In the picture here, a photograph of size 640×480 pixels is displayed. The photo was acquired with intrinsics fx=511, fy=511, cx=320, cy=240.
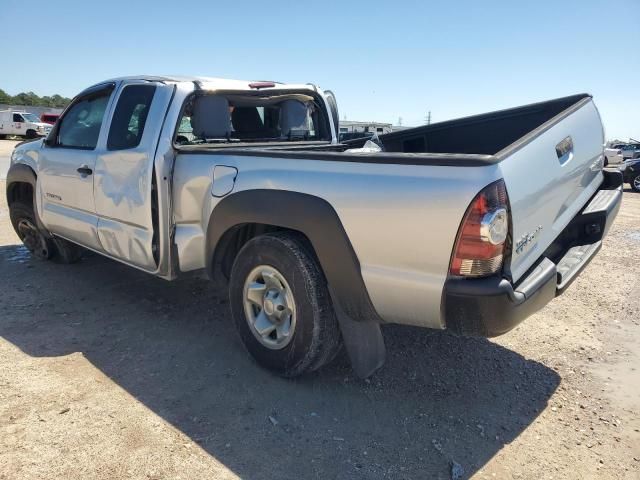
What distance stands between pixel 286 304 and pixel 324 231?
583 millimetres

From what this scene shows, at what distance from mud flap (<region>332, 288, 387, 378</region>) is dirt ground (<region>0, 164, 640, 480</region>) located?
210 millimetres

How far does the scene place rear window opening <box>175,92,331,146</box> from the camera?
12.5ft

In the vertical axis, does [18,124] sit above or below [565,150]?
below

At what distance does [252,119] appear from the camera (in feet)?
15.5

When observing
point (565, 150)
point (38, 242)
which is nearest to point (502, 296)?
point (565, 150)

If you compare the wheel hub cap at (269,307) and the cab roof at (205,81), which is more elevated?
the cab roof at (205,81)

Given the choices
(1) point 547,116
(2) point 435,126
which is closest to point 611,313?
(1) point 547,116

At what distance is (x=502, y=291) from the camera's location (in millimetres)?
2277

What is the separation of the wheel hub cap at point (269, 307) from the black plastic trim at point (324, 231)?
0.32 meters

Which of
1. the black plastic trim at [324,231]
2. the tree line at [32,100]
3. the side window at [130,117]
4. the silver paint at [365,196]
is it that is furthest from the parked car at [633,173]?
the tree line at [32,100]

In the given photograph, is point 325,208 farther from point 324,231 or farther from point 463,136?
point 463,136

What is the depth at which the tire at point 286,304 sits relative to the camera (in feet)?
9.43

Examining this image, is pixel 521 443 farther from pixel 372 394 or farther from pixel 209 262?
pixel 209 262

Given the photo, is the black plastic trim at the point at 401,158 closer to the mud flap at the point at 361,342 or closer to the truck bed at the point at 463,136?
the truck bed at the point at 463,136
